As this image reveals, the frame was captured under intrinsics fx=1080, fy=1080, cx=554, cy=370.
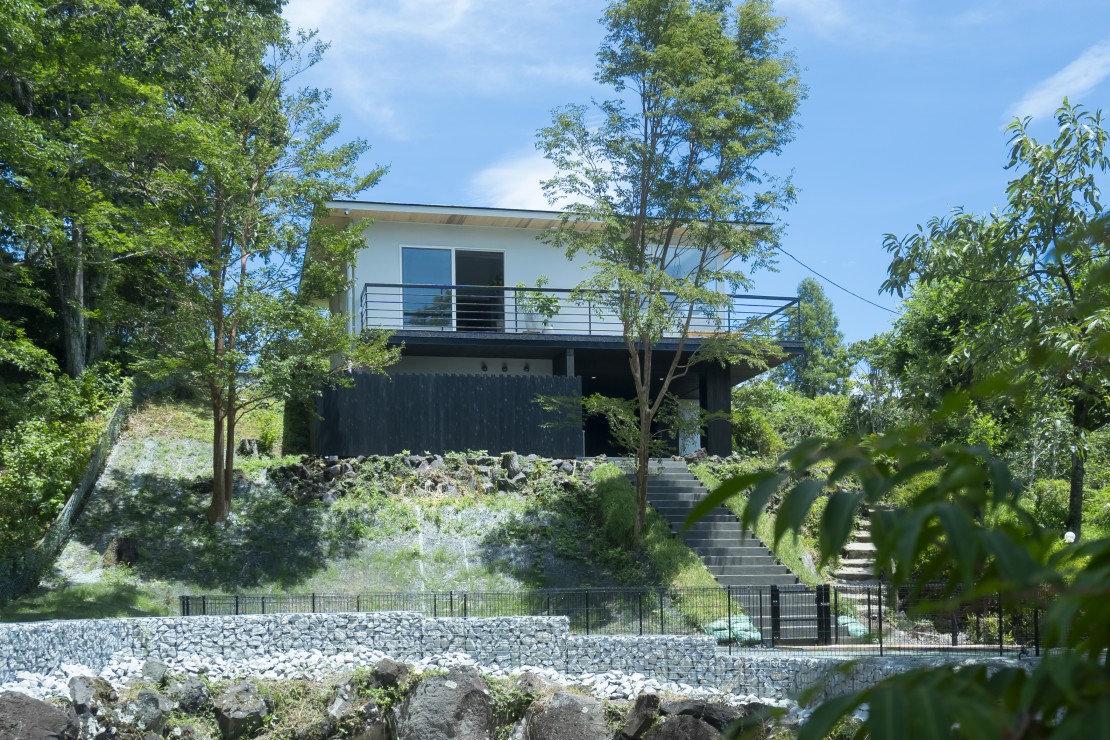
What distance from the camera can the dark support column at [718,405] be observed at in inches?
1156

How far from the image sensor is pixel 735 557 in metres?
23.0

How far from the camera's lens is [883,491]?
2.08 meters

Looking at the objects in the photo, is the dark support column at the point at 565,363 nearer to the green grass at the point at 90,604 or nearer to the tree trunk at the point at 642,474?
the tree trunk at the point at 642,474

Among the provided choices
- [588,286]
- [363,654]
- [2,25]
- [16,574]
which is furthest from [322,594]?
[2,25]

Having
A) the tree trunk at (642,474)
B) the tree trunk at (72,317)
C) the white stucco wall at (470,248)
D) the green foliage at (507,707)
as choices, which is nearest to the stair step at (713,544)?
the tree trunk at (642,474)

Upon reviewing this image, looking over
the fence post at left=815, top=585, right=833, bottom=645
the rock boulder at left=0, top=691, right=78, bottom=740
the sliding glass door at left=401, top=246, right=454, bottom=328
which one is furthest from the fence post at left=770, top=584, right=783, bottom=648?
the sliding glass door at left=401, top=246, right=454, bottom=328

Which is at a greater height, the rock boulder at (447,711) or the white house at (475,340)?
the white house at (475,340)

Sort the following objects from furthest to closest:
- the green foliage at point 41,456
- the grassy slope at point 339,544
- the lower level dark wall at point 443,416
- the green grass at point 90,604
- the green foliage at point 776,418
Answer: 1. the green foliage at point 776,418
2. the lower level dark wall at point 443,416
3. the green foliage at point 41,456
4. the grassy slope at point 339,544
5. the green grass at point 90,604

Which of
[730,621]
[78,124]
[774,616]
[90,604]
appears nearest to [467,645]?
[730,621]

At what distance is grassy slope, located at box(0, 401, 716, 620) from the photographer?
21219 mm

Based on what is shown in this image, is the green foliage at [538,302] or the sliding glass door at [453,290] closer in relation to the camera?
the green foliage at [538,302]

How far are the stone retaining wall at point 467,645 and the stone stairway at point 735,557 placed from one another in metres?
1.53

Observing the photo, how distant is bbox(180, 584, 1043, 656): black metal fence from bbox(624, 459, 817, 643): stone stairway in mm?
39

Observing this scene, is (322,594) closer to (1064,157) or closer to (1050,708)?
(1064,157)
